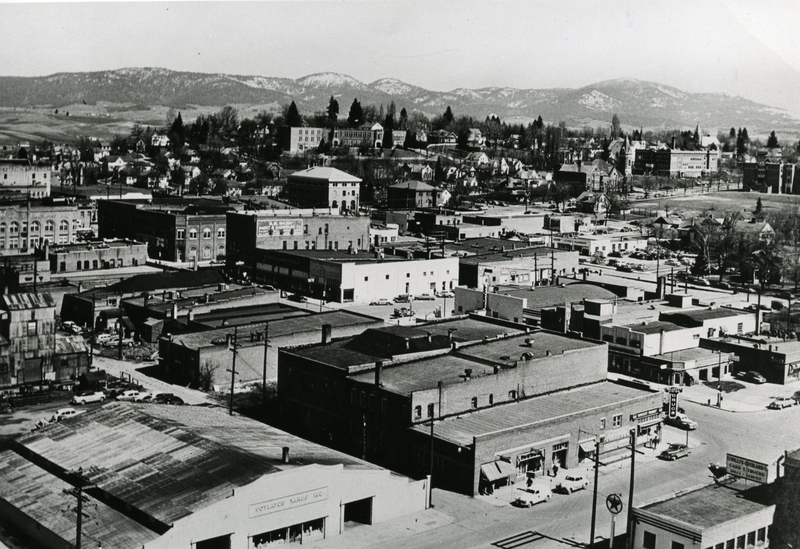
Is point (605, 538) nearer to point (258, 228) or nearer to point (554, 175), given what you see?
point (258, 228)

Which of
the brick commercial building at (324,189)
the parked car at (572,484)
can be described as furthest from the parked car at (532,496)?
the brick commercial building at (324,189)

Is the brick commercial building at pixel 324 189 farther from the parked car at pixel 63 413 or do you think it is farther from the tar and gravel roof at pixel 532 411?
the tar and gravel roof at pixel 532 411

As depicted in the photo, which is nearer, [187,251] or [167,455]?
[167,455]

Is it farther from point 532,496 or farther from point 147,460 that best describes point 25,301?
point 532,496

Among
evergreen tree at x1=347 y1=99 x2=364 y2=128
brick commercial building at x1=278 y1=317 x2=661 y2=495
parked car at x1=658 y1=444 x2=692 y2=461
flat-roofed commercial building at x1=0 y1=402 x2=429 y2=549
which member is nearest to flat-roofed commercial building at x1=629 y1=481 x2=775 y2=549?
brick commercial building at x1=278 y1=317 x2=661 y2=495

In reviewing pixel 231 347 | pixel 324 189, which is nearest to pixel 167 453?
pixel 231 347

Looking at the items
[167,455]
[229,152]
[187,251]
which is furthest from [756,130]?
[167,455]
